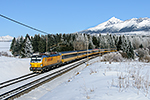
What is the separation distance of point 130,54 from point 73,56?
37722mm

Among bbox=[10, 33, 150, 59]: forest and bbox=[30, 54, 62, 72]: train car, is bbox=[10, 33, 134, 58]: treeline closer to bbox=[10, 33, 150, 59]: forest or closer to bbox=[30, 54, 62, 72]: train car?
bbox=[10, 33, 150, 59]: forest

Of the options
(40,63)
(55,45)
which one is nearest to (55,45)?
(55,45)

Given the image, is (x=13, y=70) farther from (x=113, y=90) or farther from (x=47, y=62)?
(x=113, y=90)

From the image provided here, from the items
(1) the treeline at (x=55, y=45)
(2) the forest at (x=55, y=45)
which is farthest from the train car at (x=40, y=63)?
(1) the treeline at (x=55, y=45)

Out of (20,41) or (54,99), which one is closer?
(54,99)

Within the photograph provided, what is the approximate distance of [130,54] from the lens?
66562 millimetres

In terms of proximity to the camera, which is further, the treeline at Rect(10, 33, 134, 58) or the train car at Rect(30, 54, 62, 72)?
the treeline at Rect(10, 33, 134, 58)

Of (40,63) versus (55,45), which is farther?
(55,45)

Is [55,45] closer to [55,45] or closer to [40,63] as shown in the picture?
[55,45]

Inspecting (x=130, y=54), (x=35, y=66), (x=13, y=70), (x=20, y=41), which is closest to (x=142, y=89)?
(x=35, y=66)

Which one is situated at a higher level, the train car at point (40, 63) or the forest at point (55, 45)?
the forest at point (55, 45)

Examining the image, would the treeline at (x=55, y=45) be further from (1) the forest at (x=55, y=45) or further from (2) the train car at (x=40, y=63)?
(2) the train car at (x=40, y=63)

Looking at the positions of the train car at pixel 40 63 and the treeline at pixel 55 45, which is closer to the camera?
the train car at pixel 40 63

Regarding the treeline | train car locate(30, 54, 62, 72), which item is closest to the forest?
the treeline
